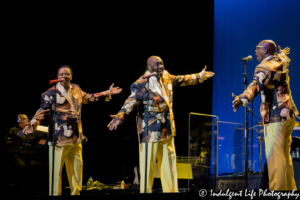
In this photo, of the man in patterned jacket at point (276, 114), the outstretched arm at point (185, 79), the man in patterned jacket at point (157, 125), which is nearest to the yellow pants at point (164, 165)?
the man in patterned jacket at point (157, 125)

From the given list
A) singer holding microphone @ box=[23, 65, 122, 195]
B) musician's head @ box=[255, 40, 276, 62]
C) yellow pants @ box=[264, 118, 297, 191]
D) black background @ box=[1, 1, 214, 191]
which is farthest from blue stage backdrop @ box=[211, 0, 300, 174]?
singer holding microphone @ box=[23, 65, 122, 195]

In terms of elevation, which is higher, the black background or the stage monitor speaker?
the black background

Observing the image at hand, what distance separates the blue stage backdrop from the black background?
10.9 inches

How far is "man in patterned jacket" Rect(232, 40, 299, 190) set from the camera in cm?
330

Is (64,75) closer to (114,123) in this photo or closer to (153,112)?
(114,123)

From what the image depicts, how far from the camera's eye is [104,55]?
7340mm

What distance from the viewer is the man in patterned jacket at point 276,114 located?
330 cm

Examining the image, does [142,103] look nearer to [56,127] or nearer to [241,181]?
[56,127]

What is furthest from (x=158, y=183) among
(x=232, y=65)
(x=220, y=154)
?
(x=232, y=65)

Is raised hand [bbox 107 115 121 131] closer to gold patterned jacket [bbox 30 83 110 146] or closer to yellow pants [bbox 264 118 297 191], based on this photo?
gold patterned jacket [bbox 30 83 110 146]

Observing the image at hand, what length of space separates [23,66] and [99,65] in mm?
1678

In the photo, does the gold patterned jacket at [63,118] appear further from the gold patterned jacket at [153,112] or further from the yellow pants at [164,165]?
the yellow pants at [164,165]

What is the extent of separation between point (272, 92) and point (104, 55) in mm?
4592

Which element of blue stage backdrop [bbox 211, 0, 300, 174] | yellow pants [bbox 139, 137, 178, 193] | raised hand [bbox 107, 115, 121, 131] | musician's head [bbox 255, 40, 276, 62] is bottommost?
yellow pants [bbox 139, 137, 178, 193]
